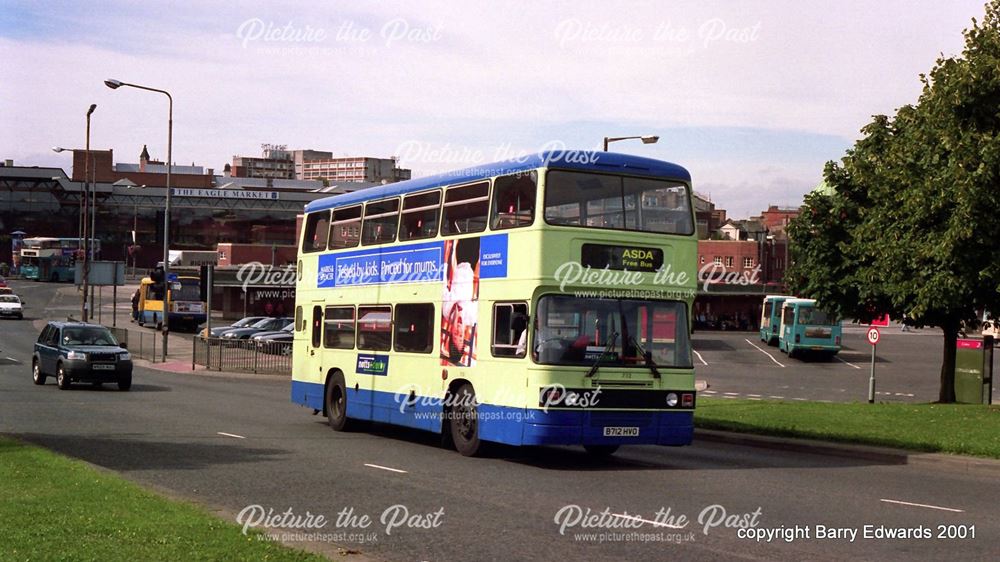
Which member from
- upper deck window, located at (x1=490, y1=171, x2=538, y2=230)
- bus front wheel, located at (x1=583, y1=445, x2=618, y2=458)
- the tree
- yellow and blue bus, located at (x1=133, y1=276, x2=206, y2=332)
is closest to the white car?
yellow and blue bus, located at (x1=133, y1=276, x2=206, y2=332)

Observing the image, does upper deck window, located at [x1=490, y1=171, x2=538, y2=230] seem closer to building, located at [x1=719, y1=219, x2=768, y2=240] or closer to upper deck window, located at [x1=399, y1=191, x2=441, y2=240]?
upper deck window, located at [x1=399, y1=191, x2=441, y2=240]

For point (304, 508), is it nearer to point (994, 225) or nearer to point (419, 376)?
point (419, 376)

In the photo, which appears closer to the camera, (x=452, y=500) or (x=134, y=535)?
(x=134, y=535)

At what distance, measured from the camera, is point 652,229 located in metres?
17.0

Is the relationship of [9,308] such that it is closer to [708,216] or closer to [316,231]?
[316,231]

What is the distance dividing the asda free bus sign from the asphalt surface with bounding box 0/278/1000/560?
9.09 feet

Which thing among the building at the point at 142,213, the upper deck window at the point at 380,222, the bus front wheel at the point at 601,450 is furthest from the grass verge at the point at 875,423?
the building at the point at 142,213

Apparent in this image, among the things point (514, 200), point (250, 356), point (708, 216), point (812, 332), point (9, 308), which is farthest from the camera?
point (708, 216)

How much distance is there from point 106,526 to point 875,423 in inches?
644

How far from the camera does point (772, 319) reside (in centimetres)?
7100

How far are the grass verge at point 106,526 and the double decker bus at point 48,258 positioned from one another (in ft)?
360

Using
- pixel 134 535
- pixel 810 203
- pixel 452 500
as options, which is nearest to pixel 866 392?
pixel 810 203

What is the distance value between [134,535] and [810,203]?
112ft

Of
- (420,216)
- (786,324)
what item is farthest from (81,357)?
(786,324)
